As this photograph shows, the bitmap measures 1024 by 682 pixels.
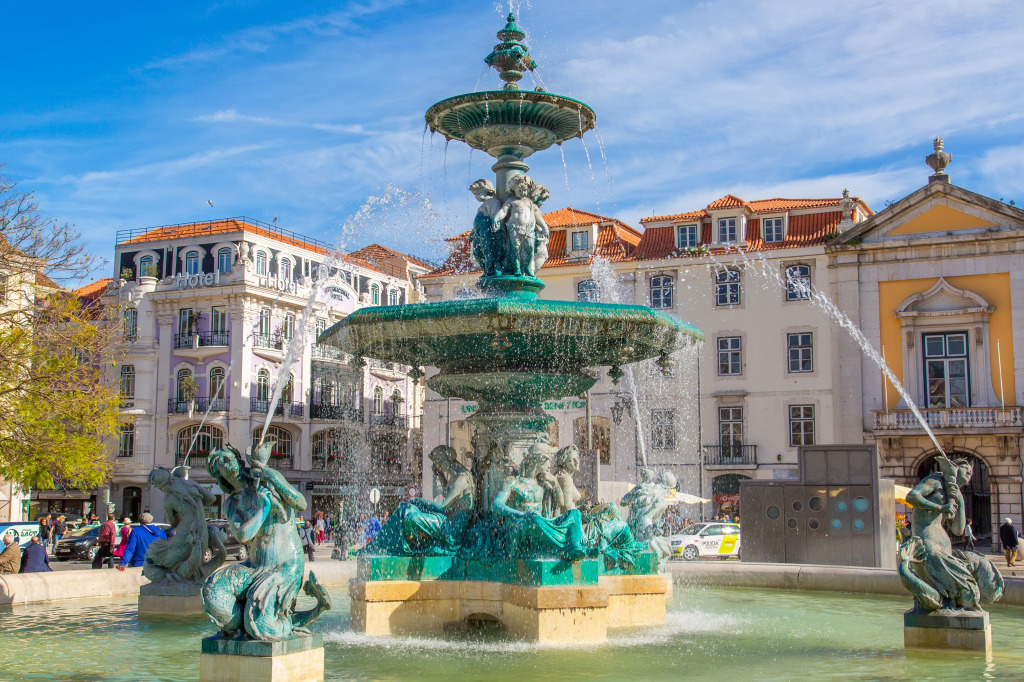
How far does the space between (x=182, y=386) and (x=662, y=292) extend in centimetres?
2375

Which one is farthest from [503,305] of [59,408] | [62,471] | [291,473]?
[291,473]

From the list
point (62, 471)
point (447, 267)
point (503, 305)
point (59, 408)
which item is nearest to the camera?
point (503, 305)

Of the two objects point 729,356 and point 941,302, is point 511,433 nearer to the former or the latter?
point 729,356

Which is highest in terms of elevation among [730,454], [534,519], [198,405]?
[198,405]

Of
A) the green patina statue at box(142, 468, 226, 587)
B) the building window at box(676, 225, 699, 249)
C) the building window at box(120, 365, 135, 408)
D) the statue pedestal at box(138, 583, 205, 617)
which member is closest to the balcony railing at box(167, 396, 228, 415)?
the building window at box(120, 365, 135, 408)

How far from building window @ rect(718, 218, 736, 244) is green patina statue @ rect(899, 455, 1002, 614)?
33.2 m

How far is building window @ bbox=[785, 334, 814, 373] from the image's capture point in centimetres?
3947

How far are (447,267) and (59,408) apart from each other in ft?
80.7

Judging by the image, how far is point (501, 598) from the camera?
955 centimetres

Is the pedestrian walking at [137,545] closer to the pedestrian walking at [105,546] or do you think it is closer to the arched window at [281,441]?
the pedestrian walking at [105,546]

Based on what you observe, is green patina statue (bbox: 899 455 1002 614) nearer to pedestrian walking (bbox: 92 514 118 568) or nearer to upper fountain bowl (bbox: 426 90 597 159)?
upper fountain bowl (bbox: 426 90 597 159)

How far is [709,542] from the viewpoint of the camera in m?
27.7

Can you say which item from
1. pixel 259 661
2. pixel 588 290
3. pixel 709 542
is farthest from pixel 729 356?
pixel 259 661

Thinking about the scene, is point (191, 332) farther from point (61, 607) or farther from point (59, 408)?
point (61, 607)
